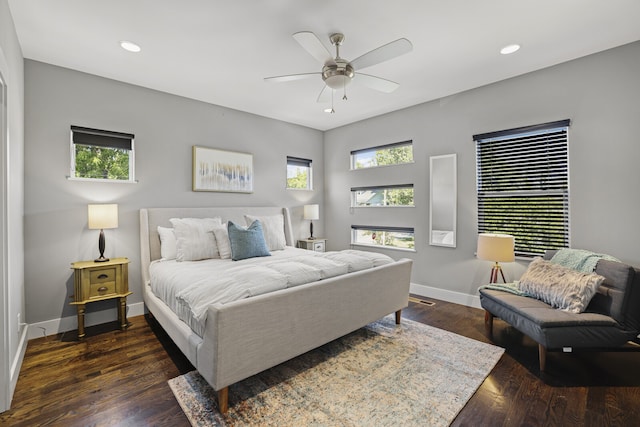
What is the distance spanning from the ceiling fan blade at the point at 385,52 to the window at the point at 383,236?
2780mm

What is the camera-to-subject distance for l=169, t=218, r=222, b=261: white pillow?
11.1ft

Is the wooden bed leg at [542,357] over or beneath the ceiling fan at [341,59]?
beneath

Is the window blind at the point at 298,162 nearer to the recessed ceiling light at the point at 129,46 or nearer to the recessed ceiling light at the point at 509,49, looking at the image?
the recessed ceiling light at the point at 129,46

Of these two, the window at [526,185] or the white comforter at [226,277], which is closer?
the white comforter at [226,277]

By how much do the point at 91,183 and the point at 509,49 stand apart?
467 centimetres

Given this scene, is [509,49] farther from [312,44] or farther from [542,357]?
[542,357]

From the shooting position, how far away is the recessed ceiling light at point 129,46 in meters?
2.70

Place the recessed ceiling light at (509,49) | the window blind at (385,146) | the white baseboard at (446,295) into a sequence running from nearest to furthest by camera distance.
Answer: the recessed ceiling light at (509,49)
the white baseboard at (446,295)
the window blind at (385,146)

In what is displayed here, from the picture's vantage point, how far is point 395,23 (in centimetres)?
244

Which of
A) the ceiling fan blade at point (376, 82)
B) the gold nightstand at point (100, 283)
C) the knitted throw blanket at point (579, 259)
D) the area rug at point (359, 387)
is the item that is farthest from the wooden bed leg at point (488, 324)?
the gold nightstand at point (100, 283)

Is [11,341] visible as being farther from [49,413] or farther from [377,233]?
[377,233]

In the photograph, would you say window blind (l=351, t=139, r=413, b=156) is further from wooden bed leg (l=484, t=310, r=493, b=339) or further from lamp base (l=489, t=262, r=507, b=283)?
wooden bed leg (l=484, t=310, r=493, b=339)

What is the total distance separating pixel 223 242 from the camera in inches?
140

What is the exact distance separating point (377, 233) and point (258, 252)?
2340mm
